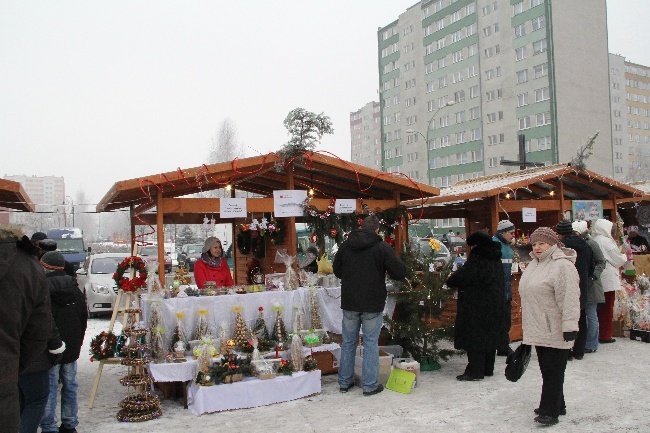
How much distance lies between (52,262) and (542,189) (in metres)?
9.35

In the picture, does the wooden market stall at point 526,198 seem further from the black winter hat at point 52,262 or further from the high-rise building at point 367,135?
the high-rise building at point 367,135

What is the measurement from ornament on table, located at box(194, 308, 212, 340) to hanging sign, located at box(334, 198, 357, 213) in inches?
96.9

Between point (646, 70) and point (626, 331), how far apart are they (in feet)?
284

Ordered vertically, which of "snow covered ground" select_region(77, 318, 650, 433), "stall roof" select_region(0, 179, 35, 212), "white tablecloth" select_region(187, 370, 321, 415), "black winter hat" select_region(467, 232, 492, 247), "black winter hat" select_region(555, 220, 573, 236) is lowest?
"snow covered ground" select_region(77, 318, 650, 433)

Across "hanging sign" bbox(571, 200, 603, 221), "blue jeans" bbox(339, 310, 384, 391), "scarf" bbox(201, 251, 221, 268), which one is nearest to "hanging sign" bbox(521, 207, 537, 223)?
"hanging sign" bbox(571, 200, 603, 221)

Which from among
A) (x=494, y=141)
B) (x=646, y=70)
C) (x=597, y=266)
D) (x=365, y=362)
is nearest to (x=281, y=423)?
(x=365, y=362)

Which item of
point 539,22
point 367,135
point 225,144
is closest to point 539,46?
point 539,22

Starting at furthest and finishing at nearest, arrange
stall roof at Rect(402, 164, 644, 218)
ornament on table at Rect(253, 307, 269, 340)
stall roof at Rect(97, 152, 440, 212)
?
stall roof at Rect(402, 164, 644, 218) < stall roof at Rect(97, 152, 440, 212) < ornament on table at Rect(253, 307, 269, 340)

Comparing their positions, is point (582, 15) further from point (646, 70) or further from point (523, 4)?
point (646, 70)

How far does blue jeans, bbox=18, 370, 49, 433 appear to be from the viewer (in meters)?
3.93

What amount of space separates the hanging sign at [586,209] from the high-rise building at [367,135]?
96.3 m

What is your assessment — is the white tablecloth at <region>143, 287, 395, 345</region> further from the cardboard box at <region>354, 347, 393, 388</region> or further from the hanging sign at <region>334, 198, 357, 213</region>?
the hanging sign at <region>334, 198, 357, 213</region>

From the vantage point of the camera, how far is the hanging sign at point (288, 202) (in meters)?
7.61

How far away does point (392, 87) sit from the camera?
64.2m
